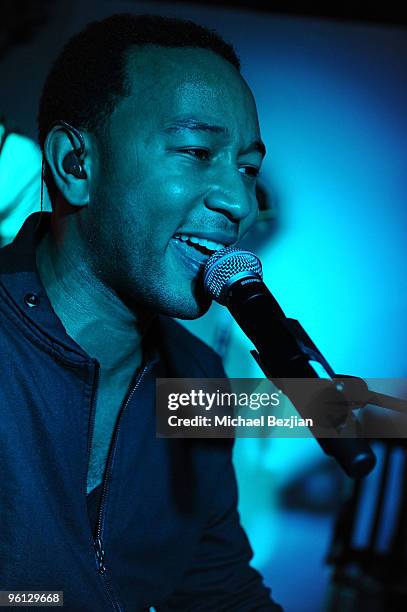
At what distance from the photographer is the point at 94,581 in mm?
1064

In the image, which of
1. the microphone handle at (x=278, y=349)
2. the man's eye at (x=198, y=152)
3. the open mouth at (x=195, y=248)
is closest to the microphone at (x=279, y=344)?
the microphone handle at (x=278, y=349)

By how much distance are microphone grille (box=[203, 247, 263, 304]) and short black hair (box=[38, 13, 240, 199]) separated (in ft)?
1.35

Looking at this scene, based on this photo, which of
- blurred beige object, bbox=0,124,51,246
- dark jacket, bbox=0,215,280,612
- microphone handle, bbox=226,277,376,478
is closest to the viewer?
microphone handle, bbox=226,277,376,478

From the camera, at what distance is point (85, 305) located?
1.16m

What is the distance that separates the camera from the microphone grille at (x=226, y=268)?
2.81 feet

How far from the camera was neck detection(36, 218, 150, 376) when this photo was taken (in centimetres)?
115

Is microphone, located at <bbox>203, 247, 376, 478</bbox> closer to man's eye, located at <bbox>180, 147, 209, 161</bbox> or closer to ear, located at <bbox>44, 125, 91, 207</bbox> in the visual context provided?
man's eye, located at <bbox>180, 147, 209, 161</bbox>

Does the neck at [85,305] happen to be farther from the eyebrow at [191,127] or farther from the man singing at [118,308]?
the eyebrow at [191,127]

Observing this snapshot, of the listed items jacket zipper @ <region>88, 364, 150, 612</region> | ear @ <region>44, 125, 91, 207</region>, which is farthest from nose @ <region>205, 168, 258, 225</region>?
jacket zipper @ <region>88, 364, 150, 612</region>

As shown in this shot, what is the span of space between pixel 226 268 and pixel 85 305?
1.25ft

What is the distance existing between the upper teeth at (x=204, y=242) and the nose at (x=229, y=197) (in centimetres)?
6

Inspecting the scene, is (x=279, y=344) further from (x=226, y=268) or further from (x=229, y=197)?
(x=229, y=197)

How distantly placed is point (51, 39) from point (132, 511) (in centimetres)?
126

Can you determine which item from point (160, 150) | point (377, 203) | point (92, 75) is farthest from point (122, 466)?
point (377, 203)
